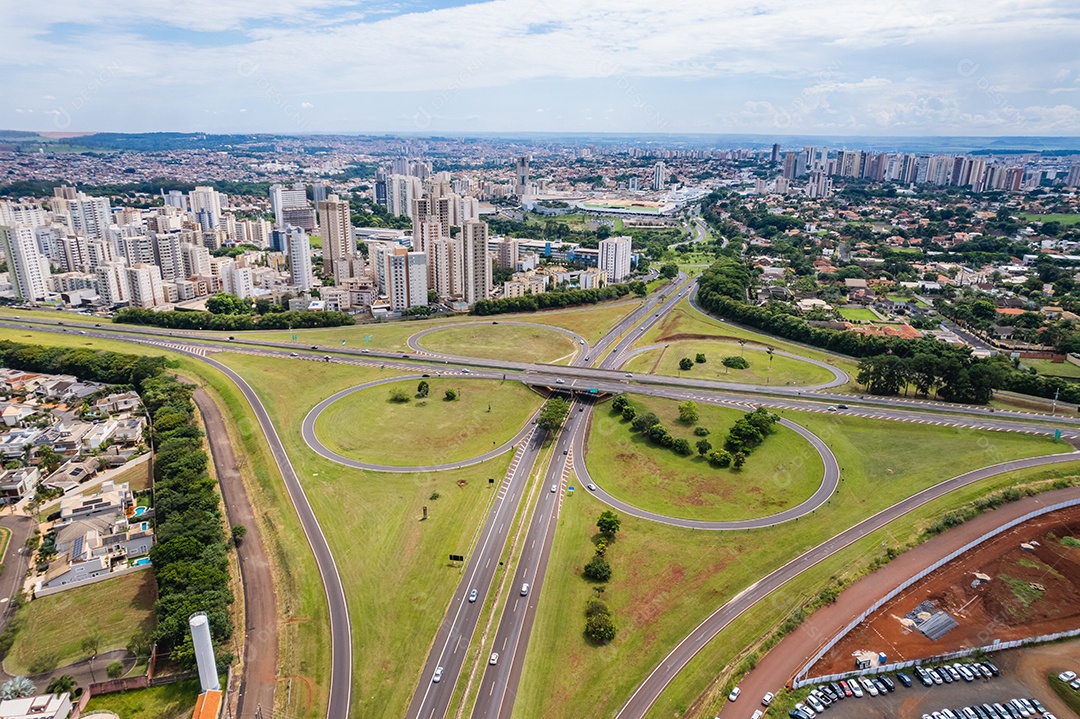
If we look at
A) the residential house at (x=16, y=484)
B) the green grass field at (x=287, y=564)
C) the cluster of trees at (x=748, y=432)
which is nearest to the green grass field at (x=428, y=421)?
the green grass field at (x=287, y=564)

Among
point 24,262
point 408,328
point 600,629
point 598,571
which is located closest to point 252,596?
point 600,629

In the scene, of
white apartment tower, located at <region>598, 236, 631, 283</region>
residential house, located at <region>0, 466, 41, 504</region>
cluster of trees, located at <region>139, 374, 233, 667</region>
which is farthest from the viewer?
white apartment tower, located at <region>598, 236, 631, 283</region>

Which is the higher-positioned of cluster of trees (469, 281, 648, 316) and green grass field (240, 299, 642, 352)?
cluster of trees (469, 281, 648, 316)

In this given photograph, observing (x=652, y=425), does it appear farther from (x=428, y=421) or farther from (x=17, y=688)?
(x=17, y=688)

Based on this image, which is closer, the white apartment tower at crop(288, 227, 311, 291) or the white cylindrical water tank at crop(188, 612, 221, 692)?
the white cylindrical water tank at crop(188, 612, 221, 692)

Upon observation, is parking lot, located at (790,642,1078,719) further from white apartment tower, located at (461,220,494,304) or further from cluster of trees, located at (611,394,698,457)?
white apartment tower, located at (461,220,494,304)

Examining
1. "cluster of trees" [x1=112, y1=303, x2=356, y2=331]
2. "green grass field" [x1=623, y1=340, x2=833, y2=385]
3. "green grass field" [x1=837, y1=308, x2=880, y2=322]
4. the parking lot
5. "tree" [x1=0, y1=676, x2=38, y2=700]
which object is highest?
"cluster of trees" [x1=112, y1=303, x2=356, y2=331]

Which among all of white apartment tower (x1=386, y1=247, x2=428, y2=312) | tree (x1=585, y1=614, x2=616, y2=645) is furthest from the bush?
white apartment tower (x1=386, y1=247, x2=428, y2=312)

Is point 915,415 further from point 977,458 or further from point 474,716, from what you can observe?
point 474,716
